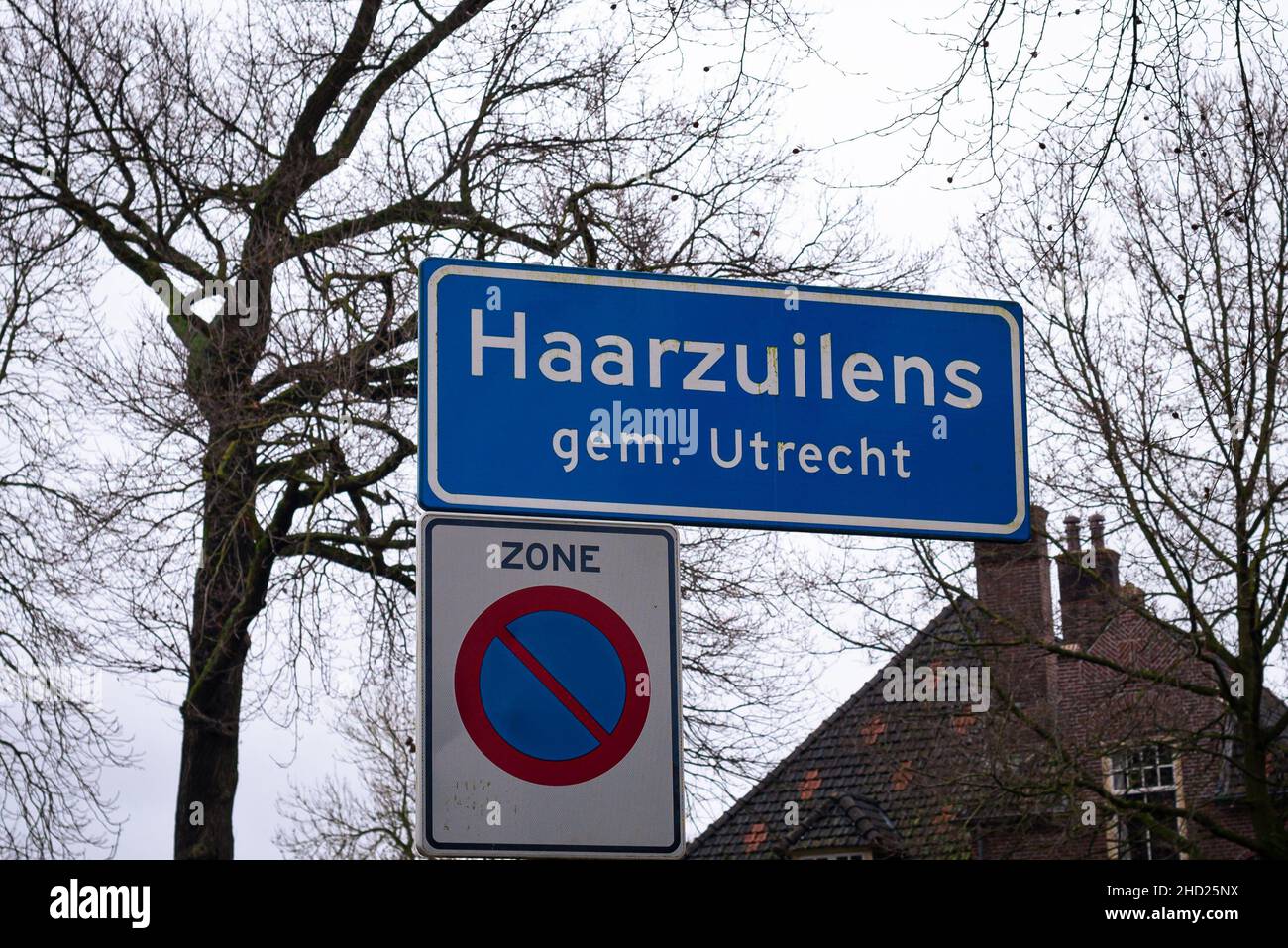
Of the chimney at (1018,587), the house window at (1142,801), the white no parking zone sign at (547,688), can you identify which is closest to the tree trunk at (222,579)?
the chimney at (1018,587)

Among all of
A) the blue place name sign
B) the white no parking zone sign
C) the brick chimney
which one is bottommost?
the white no parking zone sign

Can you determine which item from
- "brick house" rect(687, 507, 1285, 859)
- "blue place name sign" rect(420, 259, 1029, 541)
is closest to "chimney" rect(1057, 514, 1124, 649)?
"brick house" rect(687, 507, 1285, 859)

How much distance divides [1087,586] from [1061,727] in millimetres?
1304

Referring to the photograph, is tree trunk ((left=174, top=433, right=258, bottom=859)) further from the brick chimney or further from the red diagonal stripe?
the red diagonal stripe

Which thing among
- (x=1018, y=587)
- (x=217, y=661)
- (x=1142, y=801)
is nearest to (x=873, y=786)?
(x=1018, y=587)

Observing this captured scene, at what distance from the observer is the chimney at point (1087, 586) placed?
50.5 feet

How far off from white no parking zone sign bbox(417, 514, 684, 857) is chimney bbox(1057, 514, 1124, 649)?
12008 millimetres

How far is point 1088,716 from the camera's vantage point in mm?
15719

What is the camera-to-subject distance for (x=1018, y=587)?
1631 cm

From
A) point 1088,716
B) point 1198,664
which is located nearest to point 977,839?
point 1088,716

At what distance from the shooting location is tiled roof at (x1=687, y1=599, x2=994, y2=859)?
16.3m

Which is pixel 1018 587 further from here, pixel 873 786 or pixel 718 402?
pixel 718 402
